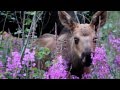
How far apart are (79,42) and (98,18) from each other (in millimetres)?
277

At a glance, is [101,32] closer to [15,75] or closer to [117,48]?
[117,48]

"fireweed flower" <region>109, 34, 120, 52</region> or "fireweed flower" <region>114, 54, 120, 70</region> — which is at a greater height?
"fireweed flower" <region>109, 34, 120, 52</region>

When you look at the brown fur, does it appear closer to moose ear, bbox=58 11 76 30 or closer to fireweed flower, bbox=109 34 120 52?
moose ear, bbox=58 11 76 30

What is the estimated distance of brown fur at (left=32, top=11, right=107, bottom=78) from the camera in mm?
3670

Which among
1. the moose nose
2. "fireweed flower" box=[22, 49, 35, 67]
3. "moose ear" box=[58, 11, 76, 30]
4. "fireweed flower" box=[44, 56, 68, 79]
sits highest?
"moose ear" box=[58, 11, 76, 30]

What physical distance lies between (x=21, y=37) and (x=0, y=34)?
201mm

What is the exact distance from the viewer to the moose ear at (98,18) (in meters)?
3.81

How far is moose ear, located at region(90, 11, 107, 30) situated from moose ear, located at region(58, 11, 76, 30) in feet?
0.56

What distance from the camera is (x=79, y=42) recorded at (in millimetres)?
3742

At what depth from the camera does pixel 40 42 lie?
431 cm

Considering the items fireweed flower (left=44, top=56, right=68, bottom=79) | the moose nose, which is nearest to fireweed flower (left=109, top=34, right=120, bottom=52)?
the moose nose

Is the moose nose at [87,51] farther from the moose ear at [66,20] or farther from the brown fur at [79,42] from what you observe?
the moose ear at [66,20]

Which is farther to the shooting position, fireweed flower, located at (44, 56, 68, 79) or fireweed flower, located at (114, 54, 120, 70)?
fireweed flower, located at (114, 54, 120, 70)

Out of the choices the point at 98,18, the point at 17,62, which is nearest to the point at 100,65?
the point at 98,18
